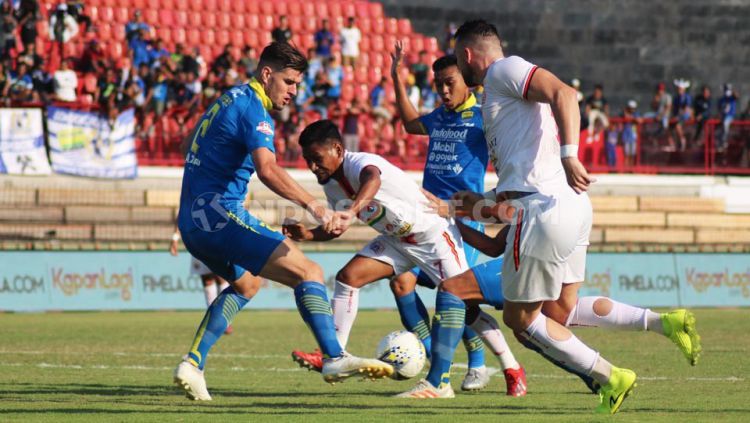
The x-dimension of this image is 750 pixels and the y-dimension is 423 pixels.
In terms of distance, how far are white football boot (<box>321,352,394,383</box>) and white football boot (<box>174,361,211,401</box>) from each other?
3.36 ft

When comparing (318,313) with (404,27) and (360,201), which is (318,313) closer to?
(360,201)

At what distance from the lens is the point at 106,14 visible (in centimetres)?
2794

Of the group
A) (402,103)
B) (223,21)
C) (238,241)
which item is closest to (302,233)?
(238,241)

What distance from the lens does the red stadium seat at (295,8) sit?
31312 millimetres

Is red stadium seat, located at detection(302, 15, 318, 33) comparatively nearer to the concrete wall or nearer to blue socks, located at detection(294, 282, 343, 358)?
the concrete wall

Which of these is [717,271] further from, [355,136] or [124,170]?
[124,170]

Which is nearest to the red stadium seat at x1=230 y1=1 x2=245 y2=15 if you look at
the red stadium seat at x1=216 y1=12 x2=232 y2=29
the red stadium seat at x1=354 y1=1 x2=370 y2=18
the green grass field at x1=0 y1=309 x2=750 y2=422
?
the red stadium seat at x1=216 y1=12 x2=232 y2=29

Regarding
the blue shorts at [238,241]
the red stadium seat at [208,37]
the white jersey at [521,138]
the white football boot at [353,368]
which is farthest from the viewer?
the red stadium seat at [208,37]

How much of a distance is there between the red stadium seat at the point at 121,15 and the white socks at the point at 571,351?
22.3 m

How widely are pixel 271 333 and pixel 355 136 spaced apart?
29.5ft

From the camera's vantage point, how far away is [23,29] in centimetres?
2503

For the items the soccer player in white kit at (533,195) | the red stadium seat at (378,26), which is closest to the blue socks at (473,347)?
the soccer player in white kit at (533,195)

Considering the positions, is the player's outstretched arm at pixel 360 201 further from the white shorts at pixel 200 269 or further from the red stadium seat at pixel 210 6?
the red stadium seat at pixel 210 6

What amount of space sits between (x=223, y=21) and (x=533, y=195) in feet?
77.2
